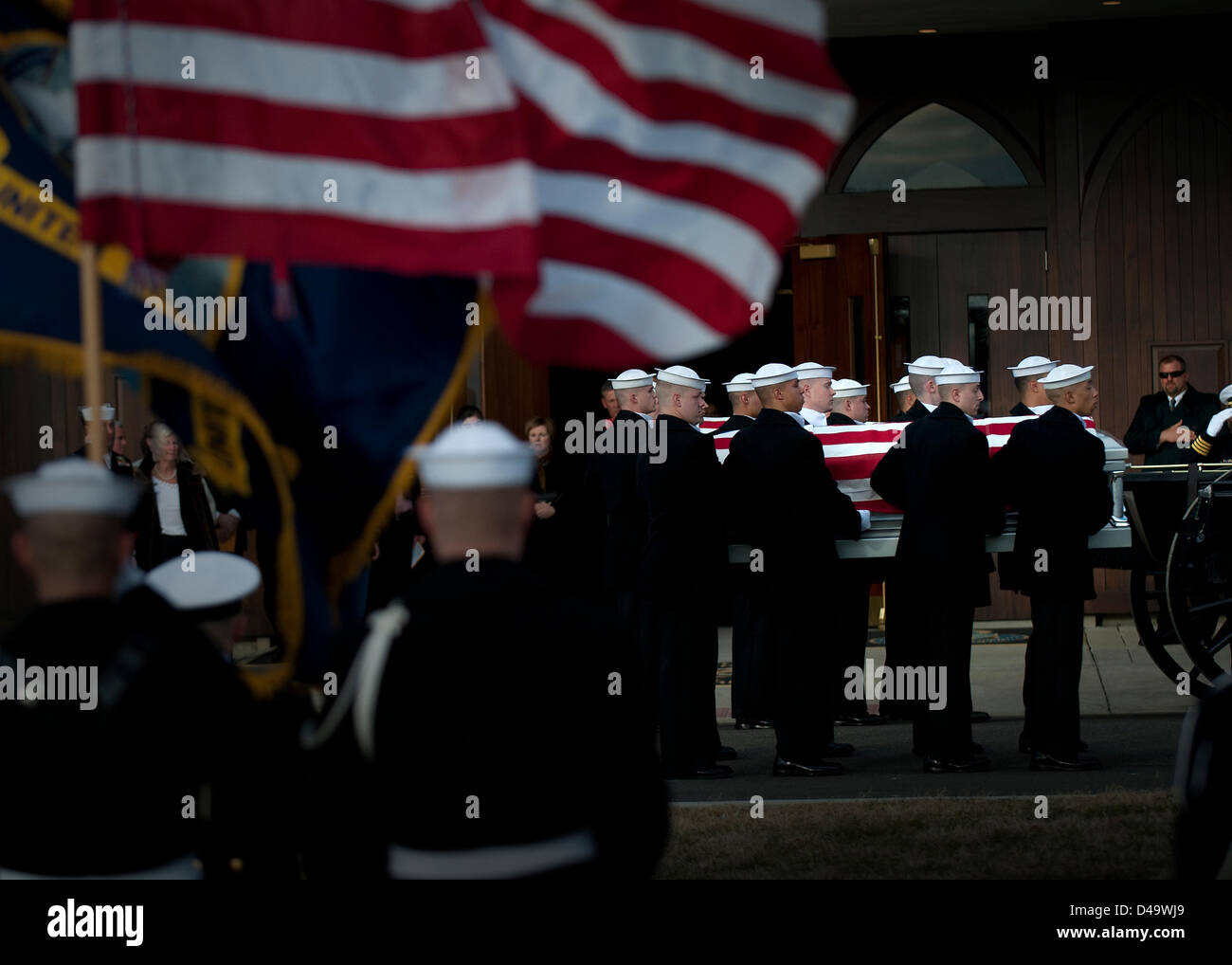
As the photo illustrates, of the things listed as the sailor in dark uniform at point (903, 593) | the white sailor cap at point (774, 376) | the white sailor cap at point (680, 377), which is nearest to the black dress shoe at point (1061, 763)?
the sailor in dark uniform at point (903, 593)

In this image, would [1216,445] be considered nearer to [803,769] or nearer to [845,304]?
[803,769]

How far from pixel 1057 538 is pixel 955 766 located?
44.8 inches

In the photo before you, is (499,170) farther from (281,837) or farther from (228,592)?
(281,837)

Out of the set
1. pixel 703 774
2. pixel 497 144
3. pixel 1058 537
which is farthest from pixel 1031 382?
pixel 497 144

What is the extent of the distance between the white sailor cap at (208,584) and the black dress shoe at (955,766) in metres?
4.55

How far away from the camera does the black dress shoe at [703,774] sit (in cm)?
764

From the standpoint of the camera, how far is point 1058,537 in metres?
7.42

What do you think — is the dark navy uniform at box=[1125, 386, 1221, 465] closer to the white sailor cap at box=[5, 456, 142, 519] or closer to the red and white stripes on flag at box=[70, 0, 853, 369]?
the red and white stripes on flag at box=[70, 0, 853, 369]

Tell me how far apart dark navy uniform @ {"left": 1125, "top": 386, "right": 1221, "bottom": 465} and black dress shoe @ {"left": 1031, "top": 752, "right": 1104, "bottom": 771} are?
4310 mm

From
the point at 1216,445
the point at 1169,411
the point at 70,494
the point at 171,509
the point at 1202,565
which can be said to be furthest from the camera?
the point at 1169,411

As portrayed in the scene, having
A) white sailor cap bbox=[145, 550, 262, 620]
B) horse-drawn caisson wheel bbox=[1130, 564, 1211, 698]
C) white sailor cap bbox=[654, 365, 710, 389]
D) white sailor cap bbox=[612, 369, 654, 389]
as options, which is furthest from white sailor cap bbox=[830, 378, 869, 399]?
white sailor cap bbox=[145, 550, 262, 620]

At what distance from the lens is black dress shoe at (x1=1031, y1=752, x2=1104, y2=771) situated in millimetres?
7398

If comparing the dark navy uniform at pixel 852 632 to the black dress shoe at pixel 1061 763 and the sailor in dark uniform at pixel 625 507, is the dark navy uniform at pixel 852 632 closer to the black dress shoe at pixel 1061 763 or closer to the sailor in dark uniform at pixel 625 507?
the sailor in dark uniform at pixel 625 507

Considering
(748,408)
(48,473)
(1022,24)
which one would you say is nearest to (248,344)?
(48,473)
